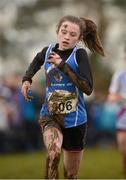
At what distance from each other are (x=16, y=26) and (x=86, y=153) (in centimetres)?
1525

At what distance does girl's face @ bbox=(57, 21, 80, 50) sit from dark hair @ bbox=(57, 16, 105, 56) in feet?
0.24

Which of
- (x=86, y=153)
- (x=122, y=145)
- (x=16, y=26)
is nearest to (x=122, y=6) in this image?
(x=16, y=26)

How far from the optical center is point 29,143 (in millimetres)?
19969

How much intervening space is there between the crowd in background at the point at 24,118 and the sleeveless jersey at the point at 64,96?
29.9ft

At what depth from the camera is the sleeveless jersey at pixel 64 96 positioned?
28.3 ft

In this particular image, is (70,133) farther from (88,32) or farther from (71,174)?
(88,32)

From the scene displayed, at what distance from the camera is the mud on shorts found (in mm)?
8711

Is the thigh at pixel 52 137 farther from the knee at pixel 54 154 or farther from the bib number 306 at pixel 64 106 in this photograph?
the bib number 306 at pixel 64 106

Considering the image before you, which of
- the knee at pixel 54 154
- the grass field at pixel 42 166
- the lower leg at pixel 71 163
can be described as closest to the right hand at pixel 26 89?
the knee at pixel 54 154

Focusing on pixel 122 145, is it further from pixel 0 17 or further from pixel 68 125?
pixel 0 17

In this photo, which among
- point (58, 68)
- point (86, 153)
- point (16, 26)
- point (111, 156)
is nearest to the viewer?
point (58, 68)

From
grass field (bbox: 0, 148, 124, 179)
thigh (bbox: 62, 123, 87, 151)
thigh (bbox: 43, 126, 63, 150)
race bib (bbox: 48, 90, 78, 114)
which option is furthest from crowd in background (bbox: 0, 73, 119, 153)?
thigh (bbox: 43, 126, 63, 150)

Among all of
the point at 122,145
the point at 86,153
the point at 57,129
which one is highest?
A: the point at 57,129

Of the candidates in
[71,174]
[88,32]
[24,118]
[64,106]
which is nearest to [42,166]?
[24,118]
